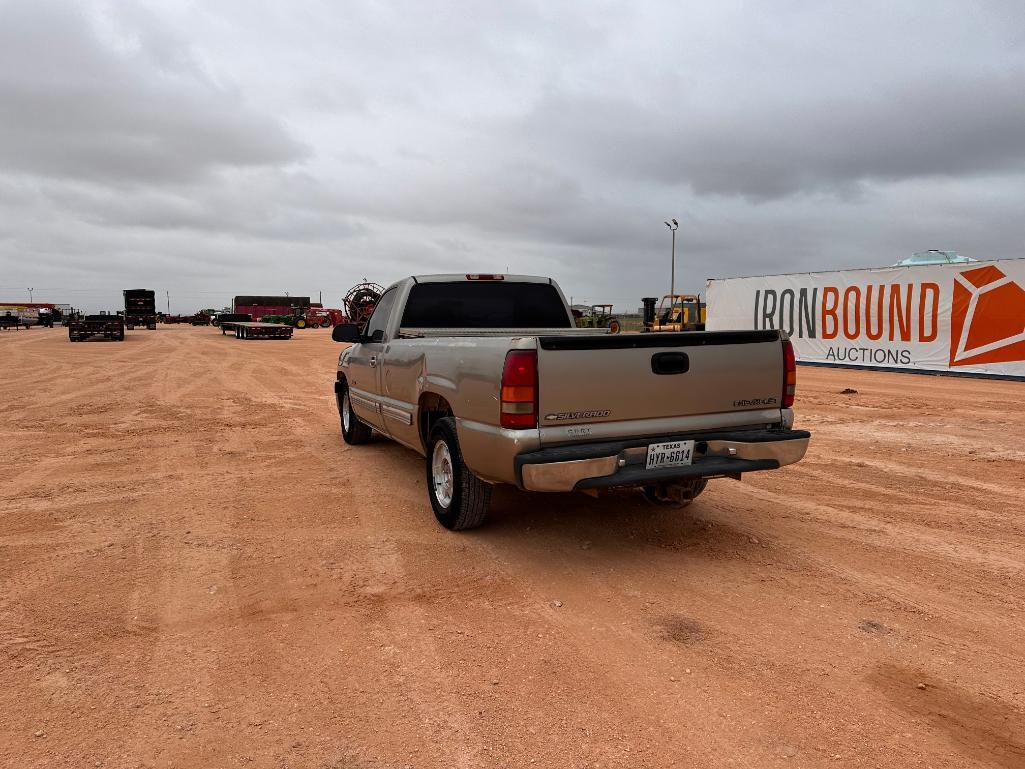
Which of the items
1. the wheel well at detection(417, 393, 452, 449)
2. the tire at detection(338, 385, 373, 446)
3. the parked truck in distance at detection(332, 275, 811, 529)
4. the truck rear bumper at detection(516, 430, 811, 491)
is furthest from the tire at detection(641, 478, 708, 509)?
the tire at detection(338, 385, 373, 446)

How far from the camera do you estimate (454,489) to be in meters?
4.89

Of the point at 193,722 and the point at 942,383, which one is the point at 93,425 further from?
the point at 942,383

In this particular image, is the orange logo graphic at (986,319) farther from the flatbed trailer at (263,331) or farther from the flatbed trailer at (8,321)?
the flatbed trailer at (8,321)

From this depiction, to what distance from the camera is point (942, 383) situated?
51.8 ft

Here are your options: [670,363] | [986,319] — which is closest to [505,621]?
[670,363]

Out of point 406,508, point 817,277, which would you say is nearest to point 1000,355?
point 817,277

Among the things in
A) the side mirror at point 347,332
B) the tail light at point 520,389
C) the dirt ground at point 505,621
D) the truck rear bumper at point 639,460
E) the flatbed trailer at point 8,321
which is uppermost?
the flatbed trailer at point 8,321

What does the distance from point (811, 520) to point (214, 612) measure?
4.39m

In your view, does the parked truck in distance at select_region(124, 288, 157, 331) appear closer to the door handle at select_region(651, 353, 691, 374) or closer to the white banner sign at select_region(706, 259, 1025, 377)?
the white banner sign at select_region(706, 259, 1025, 377)

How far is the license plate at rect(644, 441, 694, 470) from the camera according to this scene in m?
4.22

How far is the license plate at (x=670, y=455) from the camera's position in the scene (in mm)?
4219

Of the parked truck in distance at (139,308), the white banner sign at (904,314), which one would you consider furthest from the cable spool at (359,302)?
the parked truck in distance at (139,308)

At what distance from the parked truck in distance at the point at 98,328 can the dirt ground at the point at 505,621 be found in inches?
1223

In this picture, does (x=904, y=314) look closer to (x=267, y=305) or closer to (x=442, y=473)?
(x=442, y=473)
